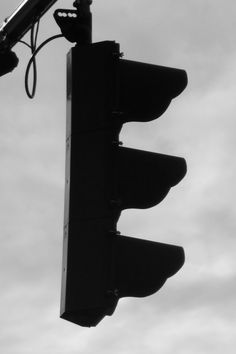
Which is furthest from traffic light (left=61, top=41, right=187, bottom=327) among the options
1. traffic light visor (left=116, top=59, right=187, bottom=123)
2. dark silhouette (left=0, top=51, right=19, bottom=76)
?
dark silhouette (left=0, top=51, right=19, bottom=76)

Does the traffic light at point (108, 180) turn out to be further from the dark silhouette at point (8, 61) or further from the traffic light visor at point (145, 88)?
the dark silhouette at point (8, 61)

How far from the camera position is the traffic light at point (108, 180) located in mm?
4262

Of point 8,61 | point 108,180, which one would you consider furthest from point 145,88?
point 8,61

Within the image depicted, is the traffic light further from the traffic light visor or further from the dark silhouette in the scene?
the dark silhouette

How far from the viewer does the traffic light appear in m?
4.26

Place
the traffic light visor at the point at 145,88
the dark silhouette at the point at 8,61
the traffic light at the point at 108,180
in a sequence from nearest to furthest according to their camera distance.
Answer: the traffic light at the point at 108,180 < the traffic light visor at the point at 145,88 < the dark silhouette at the point at 8,61

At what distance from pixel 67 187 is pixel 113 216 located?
236 mm

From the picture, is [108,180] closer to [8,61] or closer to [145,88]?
[145,88]

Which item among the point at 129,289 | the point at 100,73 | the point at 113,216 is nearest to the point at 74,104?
the point at 100,73

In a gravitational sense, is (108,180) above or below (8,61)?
below

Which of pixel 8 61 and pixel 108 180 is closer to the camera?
pixel 108 180

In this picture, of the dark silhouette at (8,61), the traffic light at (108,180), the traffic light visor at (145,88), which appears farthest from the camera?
the dark silhouette at (8,61)

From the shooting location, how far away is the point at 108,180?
444cm

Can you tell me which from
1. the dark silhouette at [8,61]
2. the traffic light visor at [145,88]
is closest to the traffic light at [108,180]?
the traffic light visor at [145,88]
